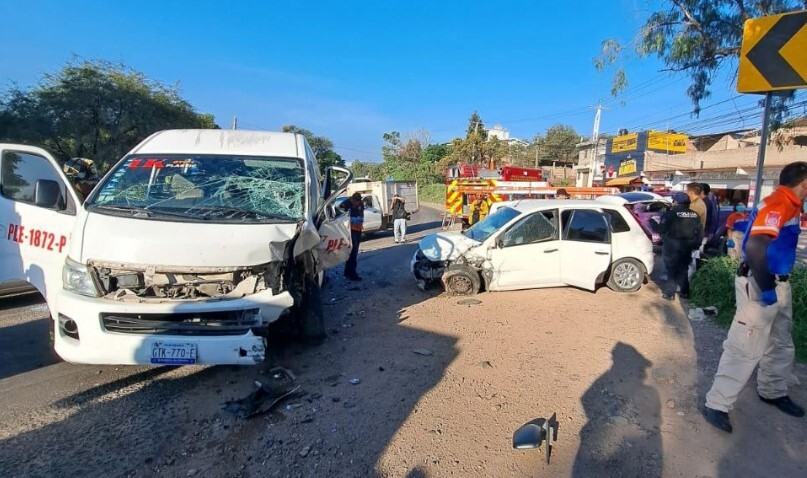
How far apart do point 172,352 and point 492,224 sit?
498 cm

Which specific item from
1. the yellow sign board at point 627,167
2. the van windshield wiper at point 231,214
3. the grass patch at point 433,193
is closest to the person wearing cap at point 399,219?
the van windshield wiper at point 231,214

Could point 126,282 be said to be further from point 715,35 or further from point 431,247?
point 715,35

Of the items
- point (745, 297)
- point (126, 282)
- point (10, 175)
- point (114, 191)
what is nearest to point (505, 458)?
point (745, 297)

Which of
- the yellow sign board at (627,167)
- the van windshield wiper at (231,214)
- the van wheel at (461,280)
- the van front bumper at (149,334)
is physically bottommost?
the van wheel at (461,280)

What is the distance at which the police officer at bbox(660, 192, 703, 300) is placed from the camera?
235 inches

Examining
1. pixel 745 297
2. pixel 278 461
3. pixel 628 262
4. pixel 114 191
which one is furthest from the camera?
pixel 628 262

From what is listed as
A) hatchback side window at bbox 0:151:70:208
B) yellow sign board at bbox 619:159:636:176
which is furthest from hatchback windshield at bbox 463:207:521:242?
yellow sign board at bbox 619:159:636:176

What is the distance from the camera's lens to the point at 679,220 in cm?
603

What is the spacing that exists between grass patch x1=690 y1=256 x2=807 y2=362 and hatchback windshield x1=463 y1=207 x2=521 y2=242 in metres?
2.73

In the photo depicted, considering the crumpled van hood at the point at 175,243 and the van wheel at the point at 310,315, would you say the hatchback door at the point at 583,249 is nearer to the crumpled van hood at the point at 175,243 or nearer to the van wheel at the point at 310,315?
the van wheel at the point at 310,315

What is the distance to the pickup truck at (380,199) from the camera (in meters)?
14.3

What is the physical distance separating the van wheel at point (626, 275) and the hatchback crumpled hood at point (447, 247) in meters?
2.31

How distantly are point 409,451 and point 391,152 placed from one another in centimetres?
5927

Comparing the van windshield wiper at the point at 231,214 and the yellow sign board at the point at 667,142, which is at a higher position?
the yellow sign board at the point at 667,142
